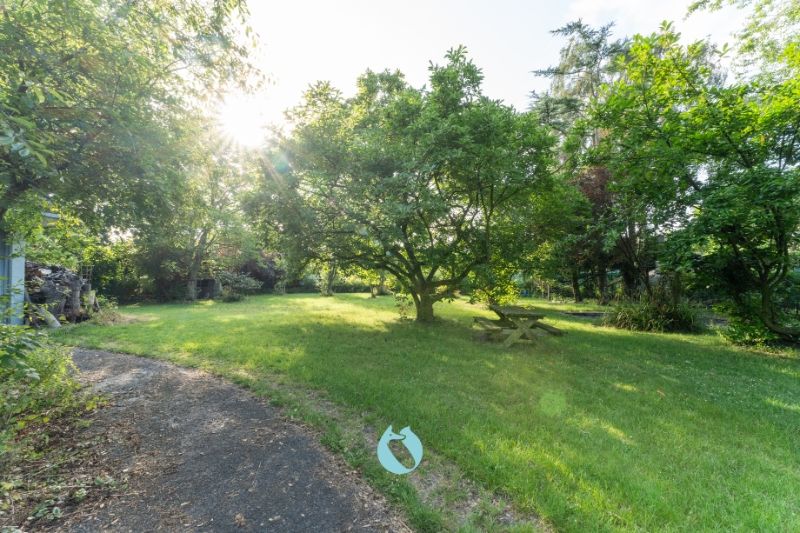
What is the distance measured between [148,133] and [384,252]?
6337 millimetres

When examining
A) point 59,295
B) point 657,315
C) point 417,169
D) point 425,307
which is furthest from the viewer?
point 657,315

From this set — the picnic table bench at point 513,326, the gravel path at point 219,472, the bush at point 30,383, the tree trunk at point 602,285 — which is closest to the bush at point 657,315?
the picnic table bench at point 513,326

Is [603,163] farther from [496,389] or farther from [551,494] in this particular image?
[551,494]

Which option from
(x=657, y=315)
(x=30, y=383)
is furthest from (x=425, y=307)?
(x=30, y=383)

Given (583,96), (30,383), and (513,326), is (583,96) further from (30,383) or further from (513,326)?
(30,383)

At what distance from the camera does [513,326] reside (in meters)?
8.40

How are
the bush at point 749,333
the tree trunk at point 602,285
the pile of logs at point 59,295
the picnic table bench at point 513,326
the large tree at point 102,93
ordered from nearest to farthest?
1. the large tree at point 102,93
2. the picnic table bench at point 513,326
3. the bush at point 749,333
4. the pile of logs at point 59,295
5. the tree trunk at point 602,285

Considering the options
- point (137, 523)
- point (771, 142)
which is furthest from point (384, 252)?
point (771, 142)

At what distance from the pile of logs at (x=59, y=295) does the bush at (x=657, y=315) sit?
16.3 meters

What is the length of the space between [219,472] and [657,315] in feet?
41.0

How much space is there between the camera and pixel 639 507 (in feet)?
7.97

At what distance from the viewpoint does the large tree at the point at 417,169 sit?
7.14 meters

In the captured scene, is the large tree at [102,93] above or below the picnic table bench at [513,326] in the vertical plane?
above

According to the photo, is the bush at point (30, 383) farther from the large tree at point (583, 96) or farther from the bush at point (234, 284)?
the bush at point (234, 284)
